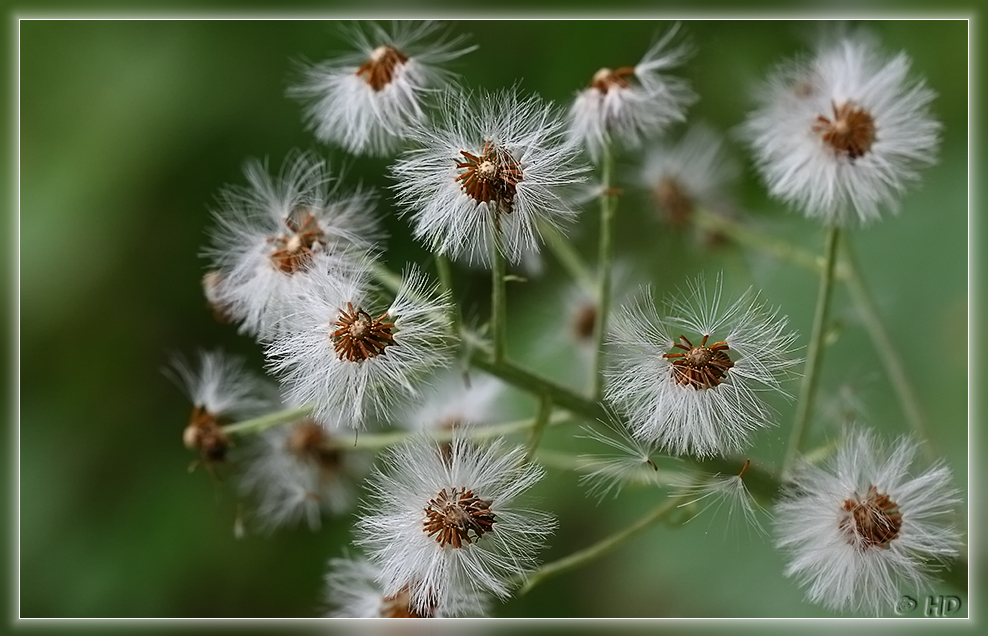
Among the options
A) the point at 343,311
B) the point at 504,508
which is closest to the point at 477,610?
the point at 504,508

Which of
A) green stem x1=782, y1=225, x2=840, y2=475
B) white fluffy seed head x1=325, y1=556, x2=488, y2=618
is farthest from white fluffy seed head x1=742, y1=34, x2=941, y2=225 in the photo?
white fluffy seed head x1=325, y1=556, x2=488, y2=618

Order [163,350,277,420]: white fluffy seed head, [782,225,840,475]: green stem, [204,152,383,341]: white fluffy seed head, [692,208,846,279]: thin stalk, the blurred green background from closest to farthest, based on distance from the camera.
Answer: [204,152,383,341]: white fluffy seed head
[782,225,840,475]: green stem
[163,350,277,420]: white fluffy seed head
[692,208,846,279]: thin stalk
the blurred green background

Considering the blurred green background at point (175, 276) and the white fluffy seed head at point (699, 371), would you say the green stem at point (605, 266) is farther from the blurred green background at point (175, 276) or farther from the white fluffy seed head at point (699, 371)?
the blurred green background at point (175, 276)

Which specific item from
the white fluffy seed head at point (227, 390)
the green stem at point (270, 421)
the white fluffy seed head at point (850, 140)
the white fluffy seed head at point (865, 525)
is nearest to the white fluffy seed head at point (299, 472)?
the white fluffy seed head at point (227, 390)

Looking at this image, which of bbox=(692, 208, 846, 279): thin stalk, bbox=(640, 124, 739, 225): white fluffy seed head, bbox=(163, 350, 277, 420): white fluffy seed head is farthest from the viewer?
bbox=(640, 124, 739, 225): white fluffy seed head

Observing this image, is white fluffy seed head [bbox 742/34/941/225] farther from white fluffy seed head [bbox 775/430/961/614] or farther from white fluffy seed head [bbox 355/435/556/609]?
A: white fluffy seed head [bbox 355/435/556/609]

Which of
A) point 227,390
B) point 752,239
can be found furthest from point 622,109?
point 227,390

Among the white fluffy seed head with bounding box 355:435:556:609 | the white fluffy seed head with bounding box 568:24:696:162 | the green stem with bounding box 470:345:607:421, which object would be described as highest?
the white fluffy seed head with bounding box 568:24:696:162
